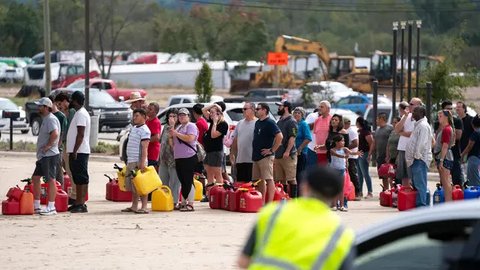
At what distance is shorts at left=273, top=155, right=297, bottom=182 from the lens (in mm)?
19562

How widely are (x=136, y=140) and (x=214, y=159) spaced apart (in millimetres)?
2146

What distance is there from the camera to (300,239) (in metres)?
5.97

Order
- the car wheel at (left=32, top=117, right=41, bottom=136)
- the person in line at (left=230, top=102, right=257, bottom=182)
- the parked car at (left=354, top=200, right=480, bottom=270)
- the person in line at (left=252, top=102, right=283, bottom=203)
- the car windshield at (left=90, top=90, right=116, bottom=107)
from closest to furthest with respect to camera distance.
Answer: the parked car at (left=354, top=200, right=480, bottom=270)
the person in line at (left=252, top=102, right=283, bottom=203)
the person in line at (left=230, top=102, right=257, bottom=182)
the car wheel at (left=32, top=117, right=41, bottom=136)
the car windshield at (left=90, top=90, right=116, bottom=107)

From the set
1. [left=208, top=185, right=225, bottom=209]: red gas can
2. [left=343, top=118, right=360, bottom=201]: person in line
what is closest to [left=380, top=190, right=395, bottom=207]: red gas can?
[left=343, top=118, right=360, bottom=201]: person in line

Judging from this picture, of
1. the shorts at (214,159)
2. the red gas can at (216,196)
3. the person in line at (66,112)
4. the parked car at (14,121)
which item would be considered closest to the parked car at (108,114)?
the parked car at (14,121)

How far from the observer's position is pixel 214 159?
1984cm

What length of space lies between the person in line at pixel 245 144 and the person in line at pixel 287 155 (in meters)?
0.48

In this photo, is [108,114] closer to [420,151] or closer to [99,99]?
[99,99]

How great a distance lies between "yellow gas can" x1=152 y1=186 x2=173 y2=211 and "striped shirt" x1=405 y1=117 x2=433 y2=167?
3.46m

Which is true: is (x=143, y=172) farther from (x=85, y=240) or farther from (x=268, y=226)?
(x=268, y=226)

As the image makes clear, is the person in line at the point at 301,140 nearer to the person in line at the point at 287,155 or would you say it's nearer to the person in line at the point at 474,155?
the person in line at the point at 287,155

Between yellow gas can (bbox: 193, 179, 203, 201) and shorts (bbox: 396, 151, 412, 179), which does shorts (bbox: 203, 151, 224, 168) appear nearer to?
yellow gas can (bbox: 193, 179, 203, 201)

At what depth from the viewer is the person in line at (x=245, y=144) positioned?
19125mm

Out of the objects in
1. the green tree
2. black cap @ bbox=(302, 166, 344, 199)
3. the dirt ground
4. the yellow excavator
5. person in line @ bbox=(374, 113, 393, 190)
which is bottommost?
the dirt ground
